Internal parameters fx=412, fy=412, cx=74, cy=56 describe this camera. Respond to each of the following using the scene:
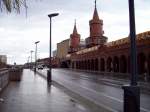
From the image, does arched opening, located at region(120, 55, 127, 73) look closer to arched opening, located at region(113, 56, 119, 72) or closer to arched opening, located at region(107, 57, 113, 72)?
arched opening, located at region(113, 56, 119, 72)

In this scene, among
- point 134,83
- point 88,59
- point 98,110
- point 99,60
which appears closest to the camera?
point 134,83

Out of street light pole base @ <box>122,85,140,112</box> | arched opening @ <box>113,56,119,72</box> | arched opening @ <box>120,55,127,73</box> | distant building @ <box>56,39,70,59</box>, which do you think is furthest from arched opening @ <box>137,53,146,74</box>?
distant building @ <box>56,39,70,59</box>

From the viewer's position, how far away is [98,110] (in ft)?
51.6

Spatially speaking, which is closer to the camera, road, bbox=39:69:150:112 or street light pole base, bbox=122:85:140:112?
street light pole base, bbox=122:85:140:112

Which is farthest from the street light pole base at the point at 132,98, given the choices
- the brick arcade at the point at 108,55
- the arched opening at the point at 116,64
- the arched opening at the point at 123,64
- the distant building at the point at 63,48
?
the distant building at the point at 63,48

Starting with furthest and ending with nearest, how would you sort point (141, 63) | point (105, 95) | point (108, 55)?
point (108, 55) → point (141, 63) → point (105, 95)

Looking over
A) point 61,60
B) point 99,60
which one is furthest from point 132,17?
point 61,60

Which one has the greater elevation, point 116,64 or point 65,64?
point 65,64

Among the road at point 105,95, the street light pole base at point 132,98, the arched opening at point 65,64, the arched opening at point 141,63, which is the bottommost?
the road at point 105,95

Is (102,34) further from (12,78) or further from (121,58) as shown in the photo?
(12,78)

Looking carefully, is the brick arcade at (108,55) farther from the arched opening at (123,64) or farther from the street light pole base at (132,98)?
the street light pole base at (132,98)

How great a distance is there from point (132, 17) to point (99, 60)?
8209 cm

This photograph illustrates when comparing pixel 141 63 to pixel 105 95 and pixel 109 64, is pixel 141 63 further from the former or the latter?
pixel 105 95

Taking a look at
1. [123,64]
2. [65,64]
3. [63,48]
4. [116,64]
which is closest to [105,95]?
[123,64]
